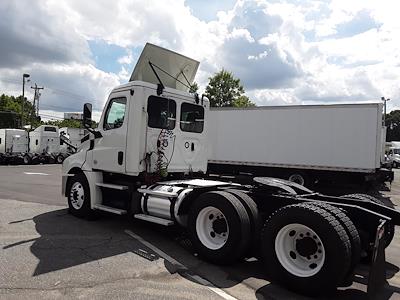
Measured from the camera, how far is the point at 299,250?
4.97 metres

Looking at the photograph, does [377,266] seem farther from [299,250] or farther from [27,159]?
[27,159]

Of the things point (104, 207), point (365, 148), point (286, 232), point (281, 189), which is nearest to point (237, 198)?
point (281, 189)

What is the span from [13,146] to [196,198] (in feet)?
102

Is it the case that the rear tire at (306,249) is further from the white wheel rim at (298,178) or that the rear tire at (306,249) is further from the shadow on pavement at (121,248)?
the white wheel rim at (298,178)

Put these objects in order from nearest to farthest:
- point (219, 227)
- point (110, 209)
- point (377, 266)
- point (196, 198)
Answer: point (377, 266) < point (219, 227) < point (196, 198) < point (110, 209)

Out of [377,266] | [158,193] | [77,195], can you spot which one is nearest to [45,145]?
[77,195]

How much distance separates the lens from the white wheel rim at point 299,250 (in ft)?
15.8

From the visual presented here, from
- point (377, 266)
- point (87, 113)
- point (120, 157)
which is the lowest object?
point (377, 266)

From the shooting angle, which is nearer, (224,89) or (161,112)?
(161,112)

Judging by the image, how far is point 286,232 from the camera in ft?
16.6

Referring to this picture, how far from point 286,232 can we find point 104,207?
13.8 ft

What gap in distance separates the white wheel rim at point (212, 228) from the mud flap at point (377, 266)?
2.05 meters

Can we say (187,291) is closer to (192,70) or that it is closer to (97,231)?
(97,231)

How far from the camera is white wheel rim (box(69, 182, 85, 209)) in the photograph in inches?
340
